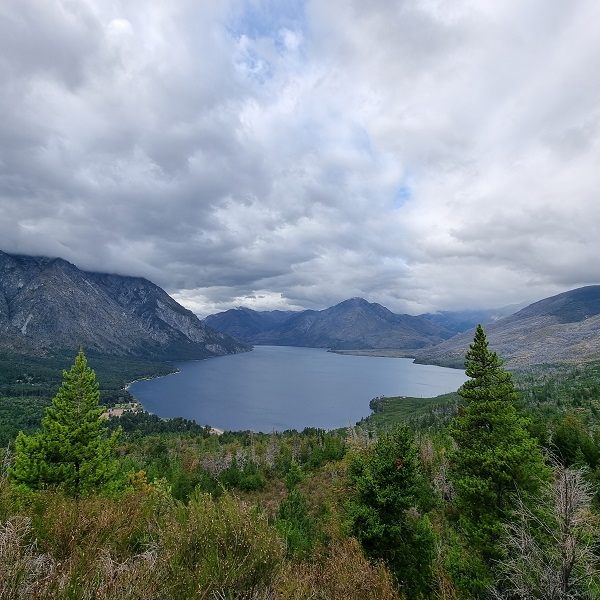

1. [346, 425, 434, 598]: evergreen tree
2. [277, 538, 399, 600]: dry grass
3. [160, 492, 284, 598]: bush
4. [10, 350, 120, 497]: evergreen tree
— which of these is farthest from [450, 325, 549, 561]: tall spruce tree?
[10, 350, 120, 497]: evergreen tree

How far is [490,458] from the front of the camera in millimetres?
21359

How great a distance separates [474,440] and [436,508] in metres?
29.6

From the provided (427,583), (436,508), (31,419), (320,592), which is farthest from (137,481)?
(31,419)

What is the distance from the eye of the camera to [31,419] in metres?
164

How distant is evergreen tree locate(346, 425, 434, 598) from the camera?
2075 cm

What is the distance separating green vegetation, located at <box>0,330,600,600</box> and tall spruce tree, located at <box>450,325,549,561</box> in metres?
0.08

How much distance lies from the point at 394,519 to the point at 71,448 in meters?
20.7

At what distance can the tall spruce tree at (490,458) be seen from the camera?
21516mm

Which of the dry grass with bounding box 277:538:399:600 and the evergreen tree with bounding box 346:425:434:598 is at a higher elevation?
the dry grass with bounding box 277:538:399:600

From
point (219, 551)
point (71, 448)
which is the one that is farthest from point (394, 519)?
point (71, 448)

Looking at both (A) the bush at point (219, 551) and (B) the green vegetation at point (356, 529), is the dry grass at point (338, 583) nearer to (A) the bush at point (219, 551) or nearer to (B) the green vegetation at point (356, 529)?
(B) the green vegetation at point (356, 529)

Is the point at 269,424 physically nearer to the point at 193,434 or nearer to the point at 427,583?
the point at 193,434

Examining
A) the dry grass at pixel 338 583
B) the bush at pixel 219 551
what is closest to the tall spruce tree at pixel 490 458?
the dry grass at pixel 338 583

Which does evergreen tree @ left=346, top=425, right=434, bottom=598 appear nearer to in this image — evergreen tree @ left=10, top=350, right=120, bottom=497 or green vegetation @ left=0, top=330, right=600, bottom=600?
green vegetation @ left=0, top=330, right=600, bottom=600
